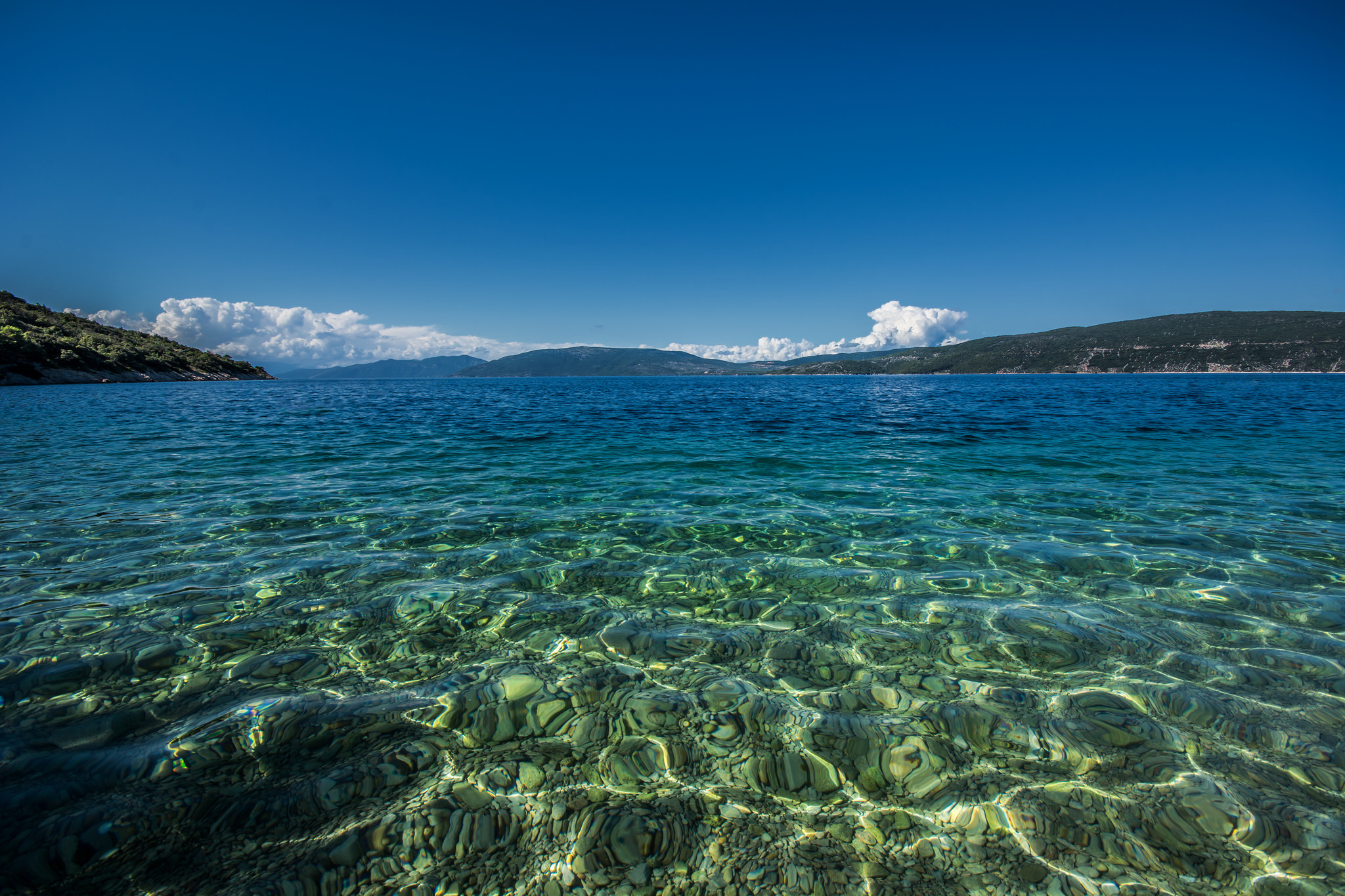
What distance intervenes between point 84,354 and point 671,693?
120716 millimetres

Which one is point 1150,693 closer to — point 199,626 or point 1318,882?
point 1318,882

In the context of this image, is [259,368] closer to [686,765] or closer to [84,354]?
[84,354]

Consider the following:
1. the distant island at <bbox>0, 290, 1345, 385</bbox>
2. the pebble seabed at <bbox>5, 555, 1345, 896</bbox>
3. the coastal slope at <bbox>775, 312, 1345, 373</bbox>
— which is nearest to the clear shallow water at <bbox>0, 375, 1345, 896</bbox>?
the pebble seabed at <bbox>5, 555, 1345, 896</bbox>

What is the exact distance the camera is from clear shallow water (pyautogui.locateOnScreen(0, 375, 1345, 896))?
9.80ft

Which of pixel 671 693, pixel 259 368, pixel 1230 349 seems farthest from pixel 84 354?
pixel 1230 349

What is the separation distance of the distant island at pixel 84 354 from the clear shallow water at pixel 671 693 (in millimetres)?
97536

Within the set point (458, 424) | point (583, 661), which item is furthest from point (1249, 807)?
point (458, 424)

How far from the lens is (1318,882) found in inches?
113

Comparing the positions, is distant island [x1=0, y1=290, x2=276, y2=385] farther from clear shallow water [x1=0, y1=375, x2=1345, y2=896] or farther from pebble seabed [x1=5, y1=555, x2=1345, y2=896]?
pebble seabed [x1=5, y1=555, x2=1345, y2=896]

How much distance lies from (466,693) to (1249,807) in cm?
571

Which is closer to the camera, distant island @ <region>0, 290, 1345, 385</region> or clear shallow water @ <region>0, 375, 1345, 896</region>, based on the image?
clear shallow water @ <region>0, 375, 1345, 896</region>

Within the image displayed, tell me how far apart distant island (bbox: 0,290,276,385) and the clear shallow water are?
320 ft

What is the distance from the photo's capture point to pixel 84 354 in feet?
263

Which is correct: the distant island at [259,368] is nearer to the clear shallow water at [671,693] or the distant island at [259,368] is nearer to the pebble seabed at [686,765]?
the clear shallow water at [671,693]
